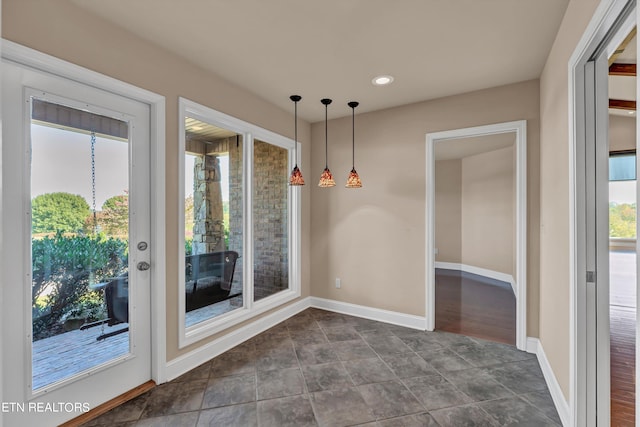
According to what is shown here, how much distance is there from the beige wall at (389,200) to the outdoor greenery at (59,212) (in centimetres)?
257

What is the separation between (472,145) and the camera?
515cm

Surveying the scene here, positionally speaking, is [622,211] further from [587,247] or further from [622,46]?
[622,46]

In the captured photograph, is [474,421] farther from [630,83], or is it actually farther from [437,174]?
[437,174]

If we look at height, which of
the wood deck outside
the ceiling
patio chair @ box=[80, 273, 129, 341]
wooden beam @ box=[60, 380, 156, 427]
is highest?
the ceiling

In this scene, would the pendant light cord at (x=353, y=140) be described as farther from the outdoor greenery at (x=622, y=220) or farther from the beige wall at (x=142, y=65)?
the outdoor greenery at (x=622, y=220)

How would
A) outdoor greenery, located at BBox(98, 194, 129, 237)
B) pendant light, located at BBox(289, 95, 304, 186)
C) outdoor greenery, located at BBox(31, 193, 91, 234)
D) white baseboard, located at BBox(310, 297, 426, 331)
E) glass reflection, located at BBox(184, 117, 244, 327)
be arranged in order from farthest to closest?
white baseboard, located at BBox(310, 297, 426, 331), pendant light, located at BBox(289, 95, 304, 186), glass reflection, located at BBox(184, 117, 244, 327), outdoor greenery, located at BBox(98, 194, 129, 237), outdoor greenery, located at BBox(31, 193, 91, 234)

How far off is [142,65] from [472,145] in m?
5.11

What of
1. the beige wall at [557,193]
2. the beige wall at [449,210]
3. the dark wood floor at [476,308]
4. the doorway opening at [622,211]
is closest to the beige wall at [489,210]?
the beige wall at [449,210]

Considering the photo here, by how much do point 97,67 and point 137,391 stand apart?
2.28 meters

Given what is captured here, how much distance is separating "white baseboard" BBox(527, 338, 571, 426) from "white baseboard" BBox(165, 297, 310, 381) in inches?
101

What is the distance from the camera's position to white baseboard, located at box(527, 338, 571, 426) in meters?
1.77

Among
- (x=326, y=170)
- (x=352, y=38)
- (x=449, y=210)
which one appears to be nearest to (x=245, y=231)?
(x=326, y=170)

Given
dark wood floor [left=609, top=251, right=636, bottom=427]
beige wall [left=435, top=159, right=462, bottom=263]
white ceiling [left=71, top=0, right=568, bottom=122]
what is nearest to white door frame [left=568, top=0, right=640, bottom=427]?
dark wood floor [left=609, top=251, right=636, bottom=427]

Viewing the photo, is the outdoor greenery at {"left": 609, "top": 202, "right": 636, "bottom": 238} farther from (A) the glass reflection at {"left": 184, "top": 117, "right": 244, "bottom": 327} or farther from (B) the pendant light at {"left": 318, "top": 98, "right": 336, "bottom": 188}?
(A) the glass reflection at {"left": 184, "top": 117, "right": 244, "bottom": 327}
